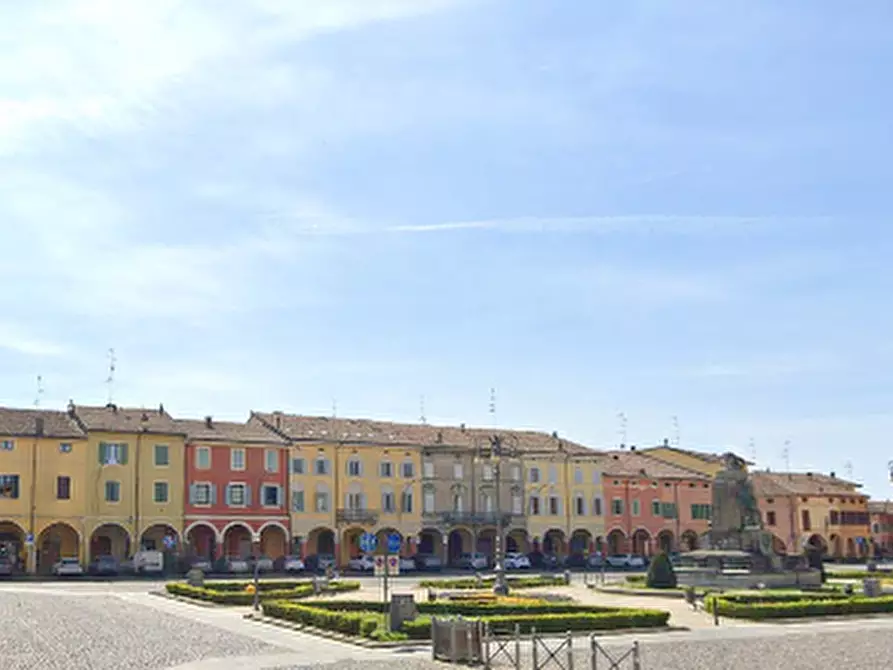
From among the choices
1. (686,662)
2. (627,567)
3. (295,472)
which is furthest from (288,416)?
(686,662)

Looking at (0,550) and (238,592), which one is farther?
(0,550)

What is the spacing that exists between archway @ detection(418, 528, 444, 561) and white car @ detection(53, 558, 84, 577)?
24.9 metres

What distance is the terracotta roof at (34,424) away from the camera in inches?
2482

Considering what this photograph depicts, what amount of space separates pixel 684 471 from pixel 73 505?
4948 cm

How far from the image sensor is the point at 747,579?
42.2 metres

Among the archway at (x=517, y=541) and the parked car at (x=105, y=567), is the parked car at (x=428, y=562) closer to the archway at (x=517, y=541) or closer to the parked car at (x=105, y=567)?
the archway at (x=517, y=541)

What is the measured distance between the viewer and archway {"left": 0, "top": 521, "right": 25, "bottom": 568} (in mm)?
62625

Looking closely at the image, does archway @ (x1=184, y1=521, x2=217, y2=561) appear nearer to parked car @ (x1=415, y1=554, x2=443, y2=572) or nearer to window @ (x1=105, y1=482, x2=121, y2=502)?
window @ (x1=105, y1=482, x2=121, y2=502)

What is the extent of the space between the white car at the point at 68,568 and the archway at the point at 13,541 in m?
4.35

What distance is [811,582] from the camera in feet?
146

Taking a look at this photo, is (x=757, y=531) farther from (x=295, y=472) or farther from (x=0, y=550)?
(x=0, y=550)

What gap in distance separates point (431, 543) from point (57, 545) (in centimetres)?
2503

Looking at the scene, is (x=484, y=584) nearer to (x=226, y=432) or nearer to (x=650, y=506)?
(x=226, y=432)

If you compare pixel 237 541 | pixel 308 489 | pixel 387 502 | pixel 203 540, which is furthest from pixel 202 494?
pixel 387 502
